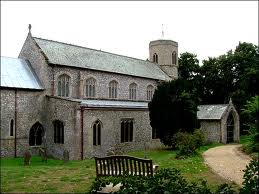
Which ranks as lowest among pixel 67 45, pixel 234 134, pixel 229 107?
pixel 234 134

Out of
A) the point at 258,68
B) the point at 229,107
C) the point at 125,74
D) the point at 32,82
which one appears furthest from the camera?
the point at 258,68

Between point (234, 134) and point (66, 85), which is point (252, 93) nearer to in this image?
point (234, 134)

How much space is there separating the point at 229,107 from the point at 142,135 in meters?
15.3

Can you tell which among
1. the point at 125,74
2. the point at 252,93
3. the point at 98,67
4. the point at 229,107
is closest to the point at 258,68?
the point at 252,93

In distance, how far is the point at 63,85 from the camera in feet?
96.1

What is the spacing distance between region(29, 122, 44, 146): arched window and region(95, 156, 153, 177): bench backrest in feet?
52.1

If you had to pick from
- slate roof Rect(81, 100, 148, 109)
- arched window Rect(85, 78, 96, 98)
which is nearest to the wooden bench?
slate roof Rect(81, 100, 148, 109)

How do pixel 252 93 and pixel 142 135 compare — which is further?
pixel 252 93

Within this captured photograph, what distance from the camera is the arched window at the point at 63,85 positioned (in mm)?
29000

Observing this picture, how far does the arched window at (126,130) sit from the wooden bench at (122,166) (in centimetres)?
1691

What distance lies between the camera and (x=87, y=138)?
1000 inches

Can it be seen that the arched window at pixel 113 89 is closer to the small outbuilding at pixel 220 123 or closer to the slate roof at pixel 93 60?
the slate roof at pixel 93 60

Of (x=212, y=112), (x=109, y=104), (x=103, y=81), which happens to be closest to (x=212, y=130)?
(x=212, y=112)

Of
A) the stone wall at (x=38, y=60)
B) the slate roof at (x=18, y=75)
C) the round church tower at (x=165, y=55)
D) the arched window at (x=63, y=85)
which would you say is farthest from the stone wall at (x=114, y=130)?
the round church tower at (x=165, y=55)
